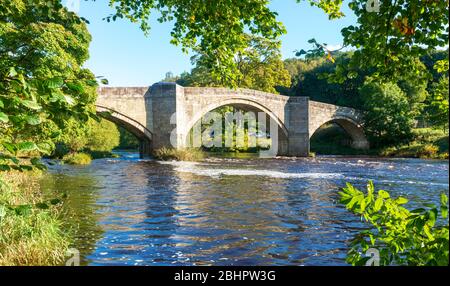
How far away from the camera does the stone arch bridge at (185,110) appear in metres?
26.5

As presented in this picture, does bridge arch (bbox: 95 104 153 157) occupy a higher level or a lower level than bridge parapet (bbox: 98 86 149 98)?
lower

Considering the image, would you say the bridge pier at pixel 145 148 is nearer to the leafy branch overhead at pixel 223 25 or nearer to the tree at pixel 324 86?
the leafy branch overhead at pixel 223 25

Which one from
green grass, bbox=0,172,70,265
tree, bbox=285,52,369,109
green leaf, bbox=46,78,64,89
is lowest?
green grass, bbox=0,172,70,265

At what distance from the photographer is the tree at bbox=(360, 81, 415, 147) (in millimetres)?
35594

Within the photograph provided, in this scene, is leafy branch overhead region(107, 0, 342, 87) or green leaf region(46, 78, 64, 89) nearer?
green leaf region(46, 78, 64, 89)

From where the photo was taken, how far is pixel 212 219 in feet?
28.0

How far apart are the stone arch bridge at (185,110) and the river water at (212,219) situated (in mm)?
9990

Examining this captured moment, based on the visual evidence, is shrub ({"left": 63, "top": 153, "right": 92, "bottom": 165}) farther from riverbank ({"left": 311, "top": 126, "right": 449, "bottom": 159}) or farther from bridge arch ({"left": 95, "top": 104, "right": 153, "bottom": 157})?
riverbank ({"left": 311, "top": 126, "right": 449, "bottom": 159})

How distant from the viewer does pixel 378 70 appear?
406 centimetres

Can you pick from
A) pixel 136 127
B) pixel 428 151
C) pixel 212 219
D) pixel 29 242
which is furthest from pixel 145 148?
pixel 29 242

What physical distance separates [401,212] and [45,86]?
8.61 ft

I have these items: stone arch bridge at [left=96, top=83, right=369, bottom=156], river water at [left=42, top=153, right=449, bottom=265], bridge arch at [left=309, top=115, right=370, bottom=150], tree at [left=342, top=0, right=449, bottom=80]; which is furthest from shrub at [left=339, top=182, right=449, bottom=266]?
bridge arch at [left=309, top=115, right=370, bottom=150]

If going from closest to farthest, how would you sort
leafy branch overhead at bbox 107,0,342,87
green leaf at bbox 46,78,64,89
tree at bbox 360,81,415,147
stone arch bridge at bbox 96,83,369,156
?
green leaf at bbox 46,78,64,89 → leafy branch overhead at bbox 107,0,342,87 → stone arch bridge at bbox 96,83,369,156 → tree at bbox 360,81,415,147

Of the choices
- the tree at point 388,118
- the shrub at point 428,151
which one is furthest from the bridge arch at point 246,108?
the shrub at point 428,151
